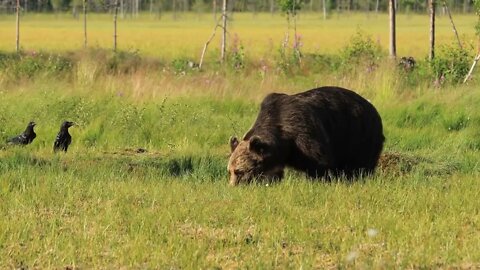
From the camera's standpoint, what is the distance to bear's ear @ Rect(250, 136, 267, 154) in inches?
303

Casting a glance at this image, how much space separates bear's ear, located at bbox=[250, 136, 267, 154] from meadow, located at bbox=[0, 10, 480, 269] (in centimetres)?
41

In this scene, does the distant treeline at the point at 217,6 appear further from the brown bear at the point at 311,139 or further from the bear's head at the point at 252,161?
the bear's head at the point at 252,161

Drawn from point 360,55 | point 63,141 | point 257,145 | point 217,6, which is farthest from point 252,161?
point 217,6

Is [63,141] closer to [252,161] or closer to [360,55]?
[252,161]

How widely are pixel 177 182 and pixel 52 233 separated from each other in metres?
2.65

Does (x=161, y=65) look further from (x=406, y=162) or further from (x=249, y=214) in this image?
(x=249, y=214)

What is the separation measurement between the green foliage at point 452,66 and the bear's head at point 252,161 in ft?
35.5

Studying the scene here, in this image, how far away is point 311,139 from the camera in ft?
26.3

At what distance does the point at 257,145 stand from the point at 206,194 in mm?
826

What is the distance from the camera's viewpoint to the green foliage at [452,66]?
17875 mm

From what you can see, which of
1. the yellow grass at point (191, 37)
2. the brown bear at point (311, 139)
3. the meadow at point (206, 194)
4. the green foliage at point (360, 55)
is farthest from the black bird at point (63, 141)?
the yellow grass at point (191, 37)

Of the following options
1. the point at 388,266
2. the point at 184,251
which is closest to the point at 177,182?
the point at 184,251

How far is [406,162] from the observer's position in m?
10.3

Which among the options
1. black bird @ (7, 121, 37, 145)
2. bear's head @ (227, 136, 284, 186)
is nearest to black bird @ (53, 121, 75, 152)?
black bird @ (7, 121, 37, 145)
